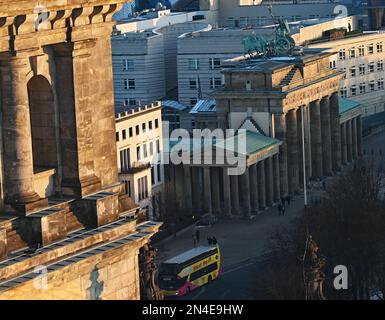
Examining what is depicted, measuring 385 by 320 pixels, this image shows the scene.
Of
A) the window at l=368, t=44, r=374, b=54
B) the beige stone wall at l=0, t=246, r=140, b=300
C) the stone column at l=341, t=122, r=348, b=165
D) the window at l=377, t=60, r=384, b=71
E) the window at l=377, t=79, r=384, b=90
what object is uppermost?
the beige stone wall at l=0, t=246, r=140, b=300

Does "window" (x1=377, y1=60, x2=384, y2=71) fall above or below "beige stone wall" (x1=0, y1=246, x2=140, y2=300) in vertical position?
below

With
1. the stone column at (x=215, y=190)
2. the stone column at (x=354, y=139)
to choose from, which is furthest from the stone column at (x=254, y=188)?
the stone column at (x=354, y=139)

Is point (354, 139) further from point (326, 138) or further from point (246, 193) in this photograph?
point (246, 193)

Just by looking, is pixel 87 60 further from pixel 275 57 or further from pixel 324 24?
pixel 324 24

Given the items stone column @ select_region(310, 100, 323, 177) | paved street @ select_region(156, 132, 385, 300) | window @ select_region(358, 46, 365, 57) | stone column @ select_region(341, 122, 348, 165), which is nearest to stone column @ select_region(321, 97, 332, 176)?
stone column @ select_region(310, 100, 323, 177)

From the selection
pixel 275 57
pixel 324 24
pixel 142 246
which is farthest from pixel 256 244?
pixel 142 246

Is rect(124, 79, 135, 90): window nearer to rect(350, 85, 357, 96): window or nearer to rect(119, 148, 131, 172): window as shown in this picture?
rect(350, 85, 357, 96): window
